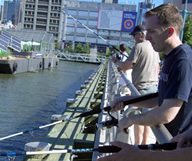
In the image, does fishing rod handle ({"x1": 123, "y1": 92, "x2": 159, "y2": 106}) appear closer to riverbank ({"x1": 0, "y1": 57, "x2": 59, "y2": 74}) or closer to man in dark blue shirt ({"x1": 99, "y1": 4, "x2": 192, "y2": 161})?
man in dark blue shirt ({"x1": 99, "y1": 4, "x2": 192, "y2": 161})

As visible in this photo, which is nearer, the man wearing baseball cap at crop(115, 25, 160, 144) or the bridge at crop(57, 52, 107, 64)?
the man wearing baseball cap at crop(115, 25, 160, 144)

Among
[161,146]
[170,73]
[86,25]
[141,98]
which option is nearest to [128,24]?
[141,98]

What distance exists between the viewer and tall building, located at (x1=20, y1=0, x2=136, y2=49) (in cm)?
14112

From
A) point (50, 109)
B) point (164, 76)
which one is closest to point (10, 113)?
point (50, 109)

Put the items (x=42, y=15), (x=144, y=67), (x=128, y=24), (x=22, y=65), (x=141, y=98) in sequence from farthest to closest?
(x=42, y=15) < (x=128, y=24) < (x=22, y=65) < (x=144, y=67) < (x=141, y=98)

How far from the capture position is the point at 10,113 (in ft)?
57.6

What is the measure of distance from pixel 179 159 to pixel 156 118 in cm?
129

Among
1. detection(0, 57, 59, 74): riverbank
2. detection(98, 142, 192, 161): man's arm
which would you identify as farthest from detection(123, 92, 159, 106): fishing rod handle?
detection(0, 57, 59, 74): riverbank

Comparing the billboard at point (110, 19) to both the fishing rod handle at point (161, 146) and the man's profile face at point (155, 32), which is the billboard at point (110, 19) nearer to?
the man's profile face at point (155, 32)

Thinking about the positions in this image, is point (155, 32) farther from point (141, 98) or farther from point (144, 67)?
point (144, 67)

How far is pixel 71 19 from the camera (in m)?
145

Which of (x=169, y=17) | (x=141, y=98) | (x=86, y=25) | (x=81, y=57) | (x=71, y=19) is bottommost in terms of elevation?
(x=81, y=57)

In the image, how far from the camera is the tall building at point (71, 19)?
141 metres

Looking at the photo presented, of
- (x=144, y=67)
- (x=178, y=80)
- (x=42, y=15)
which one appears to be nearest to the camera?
(x=178, y=80)
